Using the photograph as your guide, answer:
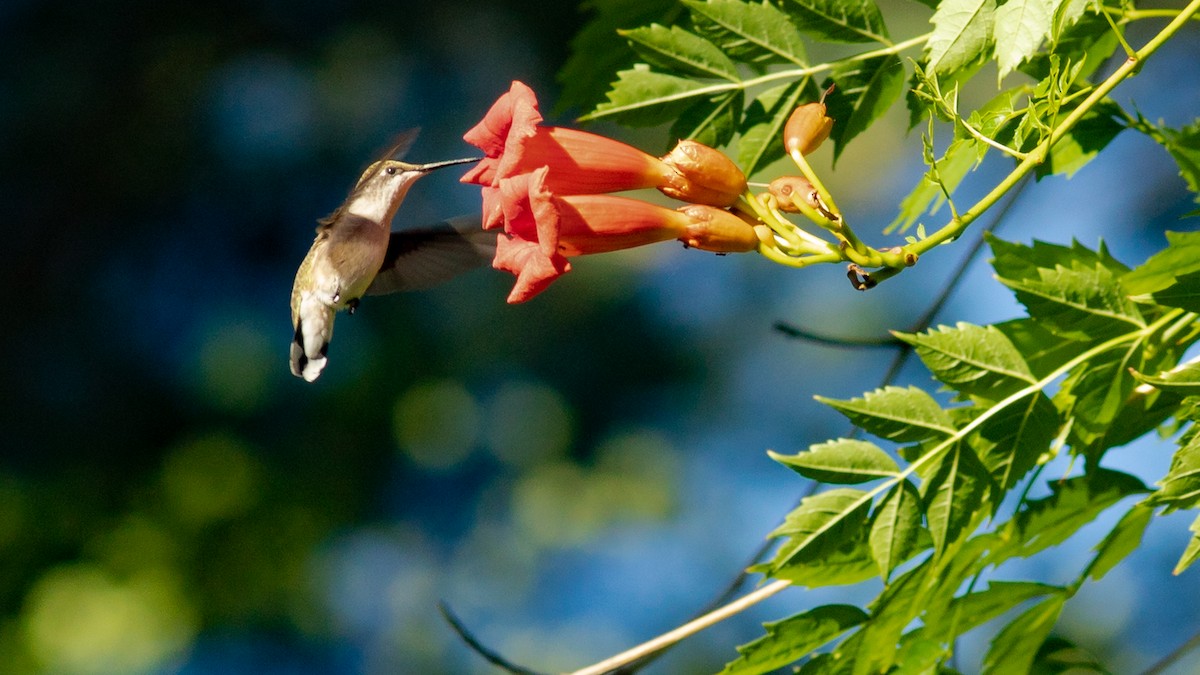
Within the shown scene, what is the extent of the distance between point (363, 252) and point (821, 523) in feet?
6.10

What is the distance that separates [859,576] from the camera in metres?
2.08

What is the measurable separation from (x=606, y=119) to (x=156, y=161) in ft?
35.9

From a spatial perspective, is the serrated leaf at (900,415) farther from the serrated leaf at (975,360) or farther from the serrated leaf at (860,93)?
the serrated leaf at (860,93)

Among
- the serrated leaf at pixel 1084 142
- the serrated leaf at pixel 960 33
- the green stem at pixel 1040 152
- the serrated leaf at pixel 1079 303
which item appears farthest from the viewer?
the serrated leaf at pixel 1084 142

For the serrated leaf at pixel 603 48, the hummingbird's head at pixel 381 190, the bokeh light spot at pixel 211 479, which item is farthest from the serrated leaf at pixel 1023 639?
the bokeh light spot at pixel 211 479

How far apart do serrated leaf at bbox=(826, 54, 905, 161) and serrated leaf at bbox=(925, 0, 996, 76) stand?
0.50 m

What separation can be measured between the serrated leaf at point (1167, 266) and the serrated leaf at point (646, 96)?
889mm

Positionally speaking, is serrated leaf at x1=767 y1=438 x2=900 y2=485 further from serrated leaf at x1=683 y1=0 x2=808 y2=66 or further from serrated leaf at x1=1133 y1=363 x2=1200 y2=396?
serrated leaf at x1=683 y1=0 x2=808 y2=66

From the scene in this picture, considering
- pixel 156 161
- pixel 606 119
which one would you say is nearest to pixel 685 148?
pixel 606 119

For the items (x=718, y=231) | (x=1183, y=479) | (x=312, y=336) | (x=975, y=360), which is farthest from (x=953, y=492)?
(x=312, y=336)

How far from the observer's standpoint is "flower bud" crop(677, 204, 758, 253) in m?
1.78

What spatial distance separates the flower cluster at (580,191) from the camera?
175 cm

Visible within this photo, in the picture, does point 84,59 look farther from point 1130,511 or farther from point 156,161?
point 1130,511

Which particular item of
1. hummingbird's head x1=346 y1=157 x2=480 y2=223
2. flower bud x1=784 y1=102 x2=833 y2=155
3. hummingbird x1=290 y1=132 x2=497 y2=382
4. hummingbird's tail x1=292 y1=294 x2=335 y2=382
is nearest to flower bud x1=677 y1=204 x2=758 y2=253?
flower bud x1=784 y1=102 x2=833 y2=155
